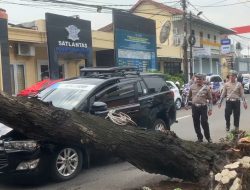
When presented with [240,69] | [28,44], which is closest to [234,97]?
[28,44]

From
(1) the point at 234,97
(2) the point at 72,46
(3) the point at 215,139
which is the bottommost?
(3) the point at 215,139

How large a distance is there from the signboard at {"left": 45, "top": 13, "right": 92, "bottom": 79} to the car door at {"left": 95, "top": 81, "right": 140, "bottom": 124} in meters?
14.3

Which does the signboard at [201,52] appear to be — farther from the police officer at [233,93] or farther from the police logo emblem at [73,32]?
the police officer at [233,93]

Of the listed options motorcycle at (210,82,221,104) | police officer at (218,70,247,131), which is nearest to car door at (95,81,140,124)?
police officer at (218,70,247,131)

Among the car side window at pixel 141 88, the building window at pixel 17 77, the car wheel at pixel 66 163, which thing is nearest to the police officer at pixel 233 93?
the car side window at pixel 141 88

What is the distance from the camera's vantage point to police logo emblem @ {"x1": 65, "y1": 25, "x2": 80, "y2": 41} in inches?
960

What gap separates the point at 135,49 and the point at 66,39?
7231 millimetres

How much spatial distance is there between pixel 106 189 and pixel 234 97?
18.9 feet

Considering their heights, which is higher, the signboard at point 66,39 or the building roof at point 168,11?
the building roof at point 168,11

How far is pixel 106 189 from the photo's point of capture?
6.64 metres

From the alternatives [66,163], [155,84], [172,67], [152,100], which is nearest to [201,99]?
[155,84]

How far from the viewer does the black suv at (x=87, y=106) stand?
21.2 ft

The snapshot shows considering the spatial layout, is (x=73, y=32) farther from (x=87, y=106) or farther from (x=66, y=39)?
(x=87, y=106)

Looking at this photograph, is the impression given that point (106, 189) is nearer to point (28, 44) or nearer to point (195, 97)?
point (195, 97)
